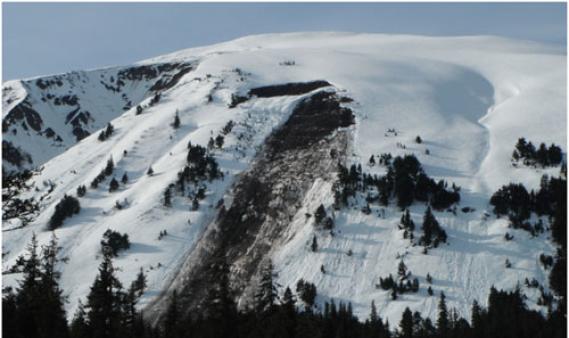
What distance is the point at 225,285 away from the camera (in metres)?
43.7

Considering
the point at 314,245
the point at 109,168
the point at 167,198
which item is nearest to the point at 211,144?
the point at 167,198

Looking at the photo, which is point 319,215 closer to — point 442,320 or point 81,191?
point 442,320

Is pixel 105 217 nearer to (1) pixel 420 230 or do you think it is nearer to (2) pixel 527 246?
(1) pixel 420 230

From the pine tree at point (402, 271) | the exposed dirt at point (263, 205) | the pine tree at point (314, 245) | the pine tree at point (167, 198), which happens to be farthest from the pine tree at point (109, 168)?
the pine tree at point (402, 271)

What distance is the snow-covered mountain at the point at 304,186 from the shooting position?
9562 centimetres

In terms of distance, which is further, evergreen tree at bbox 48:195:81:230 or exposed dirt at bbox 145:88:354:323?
evergreen tree at bbox 48:195:81:230

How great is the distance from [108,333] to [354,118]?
114 metres

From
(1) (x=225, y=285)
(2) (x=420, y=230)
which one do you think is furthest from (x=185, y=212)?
(1) (x=225, y=285)

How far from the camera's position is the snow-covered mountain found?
95625mm

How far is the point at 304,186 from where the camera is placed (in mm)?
120062

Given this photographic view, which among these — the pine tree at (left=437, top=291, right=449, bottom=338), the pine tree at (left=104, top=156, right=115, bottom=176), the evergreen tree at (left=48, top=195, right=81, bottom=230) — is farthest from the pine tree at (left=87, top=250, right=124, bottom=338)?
the pine tree at (left=104, top=156, right=115, bottom=176)

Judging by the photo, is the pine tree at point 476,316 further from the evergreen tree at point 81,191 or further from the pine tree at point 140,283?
the evergreen tree at point 81,191

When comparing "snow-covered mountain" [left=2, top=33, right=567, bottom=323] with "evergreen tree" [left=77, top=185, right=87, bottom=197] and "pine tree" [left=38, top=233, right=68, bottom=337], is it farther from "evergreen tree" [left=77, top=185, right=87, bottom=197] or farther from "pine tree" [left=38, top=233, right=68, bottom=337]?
"pine tree" [left=38, top=233, right=68, bottom=337]

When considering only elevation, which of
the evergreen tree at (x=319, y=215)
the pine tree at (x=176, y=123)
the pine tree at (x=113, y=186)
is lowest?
the pine tree at (x=113, y=186)
